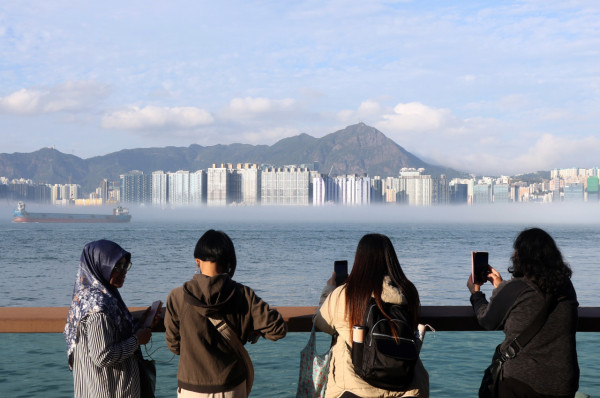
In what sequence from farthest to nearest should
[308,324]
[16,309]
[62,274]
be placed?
[62,274], [16,309], [308,324]

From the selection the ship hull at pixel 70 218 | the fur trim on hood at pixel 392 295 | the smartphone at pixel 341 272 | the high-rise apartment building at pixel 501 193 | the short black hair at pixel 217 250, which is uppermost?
the short black hair at pixel 217 250

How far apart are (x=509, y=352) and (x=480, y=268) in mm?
324

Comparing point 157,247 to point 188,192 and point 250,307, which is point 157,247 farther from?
point 188,192

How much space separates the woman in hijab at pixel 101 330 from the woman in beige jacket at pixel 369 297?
639 mm

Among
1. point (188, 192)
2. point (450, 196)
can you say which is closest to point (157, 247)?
point (188, 192)

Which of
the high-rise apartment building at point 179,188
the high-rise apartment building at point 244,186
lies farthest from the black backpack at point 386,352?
the high-rise apartment building at point 179,188

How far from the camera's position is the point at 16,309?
268cm

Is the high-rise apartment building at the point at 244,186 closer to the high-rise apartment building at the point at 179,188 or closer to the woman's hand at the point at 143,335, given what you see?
the high-rise apartment building at the point at 179,188

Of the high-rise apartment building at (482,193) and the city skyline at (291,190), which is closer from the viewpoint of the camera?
the city skyline at (291,190)

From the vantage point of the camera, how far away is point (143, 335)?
226 cm

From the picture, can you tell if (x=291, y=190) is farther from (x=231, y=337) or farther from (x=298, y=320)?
(x=231, y=337)

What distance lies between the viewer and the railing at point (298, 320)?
2.40 meters

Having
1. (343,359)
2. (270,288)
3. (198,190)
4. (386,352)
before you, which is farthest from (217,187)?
(386,352)

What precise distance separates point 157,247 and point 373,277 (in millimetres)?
60754
